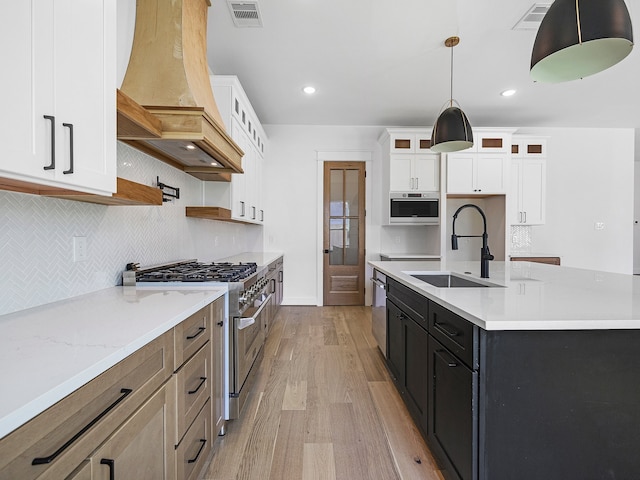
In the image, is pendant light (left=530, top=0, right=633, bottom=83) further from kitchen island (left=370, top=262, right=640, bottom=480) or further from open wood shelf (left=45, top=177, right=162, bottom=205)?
open wood shelf (left=45, top=177, right=162, bottom=205)

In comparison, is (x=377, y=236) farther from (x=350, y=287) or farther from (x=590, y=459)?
(x=590, y=459)

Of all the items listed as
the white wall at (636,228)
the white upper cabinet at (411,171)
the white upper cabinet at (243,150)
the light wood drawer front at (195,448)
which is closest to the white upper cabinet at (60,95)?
the light wood drawer front at (195,448)

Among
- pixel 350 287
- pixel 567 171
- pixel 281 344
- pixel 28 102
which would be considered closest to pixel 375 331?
pixel 281 344

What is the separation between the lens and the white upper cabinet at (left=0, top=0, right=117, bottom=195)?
0.78 m

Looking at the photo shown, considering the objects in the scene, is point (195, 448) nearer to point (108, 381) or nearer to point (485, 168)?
point (108, 381)

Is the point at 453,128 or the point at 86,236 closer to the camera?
the point at 86,236

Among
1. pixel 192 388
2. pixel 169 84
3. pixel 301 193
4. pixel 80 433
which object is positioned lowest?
pixel 192 388

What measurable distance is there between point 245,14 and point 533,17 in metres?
2.27

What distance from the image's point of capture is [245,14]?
8.16ft

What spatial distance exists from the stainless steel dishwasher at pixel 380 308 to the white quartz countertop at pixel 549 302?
0.66m

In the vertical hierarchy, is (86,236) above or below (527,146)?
below

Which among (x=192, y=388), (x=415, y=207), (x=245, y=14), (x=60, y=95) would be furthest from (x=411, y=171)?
(x=60, y=95)

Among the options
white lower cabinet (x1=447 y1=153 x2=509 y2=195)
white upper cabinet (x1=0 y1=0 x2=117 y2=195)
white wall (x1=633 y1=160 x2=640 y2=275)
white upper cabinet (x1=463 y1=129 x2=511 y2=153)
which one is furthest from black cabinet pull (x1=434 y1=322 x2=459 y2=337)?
white wall (x1=633 y1=160 x2=640 y2=275)

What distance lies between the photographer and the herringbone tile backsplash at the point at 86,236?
3.91 feet
